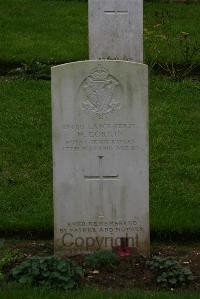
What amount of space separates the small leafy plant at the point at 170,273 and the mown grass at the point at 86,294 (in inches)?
8.1

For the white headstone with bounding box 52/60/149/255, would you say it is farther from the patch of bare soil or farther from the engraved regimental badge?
the patch of bare soil

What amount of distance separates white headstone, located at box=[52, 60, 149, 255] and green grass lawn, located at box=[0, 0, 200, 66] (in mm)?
6035

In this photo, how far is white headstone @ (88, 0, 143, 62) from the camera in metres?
11.4

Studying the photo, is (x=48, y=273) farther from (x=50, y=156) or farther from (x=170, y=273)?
(x=50, y=156)

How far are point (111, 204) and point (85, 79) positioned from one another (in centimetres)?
96

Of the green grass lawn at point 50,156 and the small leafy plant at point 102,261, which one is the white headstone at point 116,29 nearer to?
the green grass lawn at point 50,156

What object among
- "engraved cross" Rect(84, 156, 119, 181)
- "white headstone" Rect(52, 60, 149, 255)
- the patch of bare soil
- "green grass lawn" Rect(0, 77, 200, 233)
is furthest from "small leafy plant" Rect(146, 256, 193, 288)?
"green grass lawn" Rect(0, 77, 200, 233)

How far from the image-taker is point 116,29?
11.5m

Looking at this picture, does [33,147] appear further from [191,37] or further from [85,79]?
[191,37]

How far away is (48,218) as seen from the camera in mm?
6969

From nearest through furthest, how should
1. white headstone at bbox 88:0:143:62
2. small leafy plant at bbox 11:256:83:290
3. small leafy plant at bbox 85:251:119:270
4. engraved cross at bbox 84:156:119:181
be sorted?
small leafy plant at bbox 11:256:83:290, small leafy plant at bbox 85:251:119:270, engraved cross at bbox 84:156:119:181, white headstone at bbox 88:0:143:62

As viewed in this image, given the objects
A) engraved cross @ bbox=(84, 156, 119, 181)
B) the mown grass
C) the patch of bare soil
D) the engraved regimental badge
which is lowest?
the mown grass

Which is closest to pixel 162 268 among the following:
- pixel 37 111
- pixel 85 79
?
pixel 85 79

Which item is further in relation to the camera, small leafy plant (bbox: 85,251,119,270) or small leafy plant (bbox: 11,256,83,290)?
small leafy plant (bbox: 85,251,119,270)
